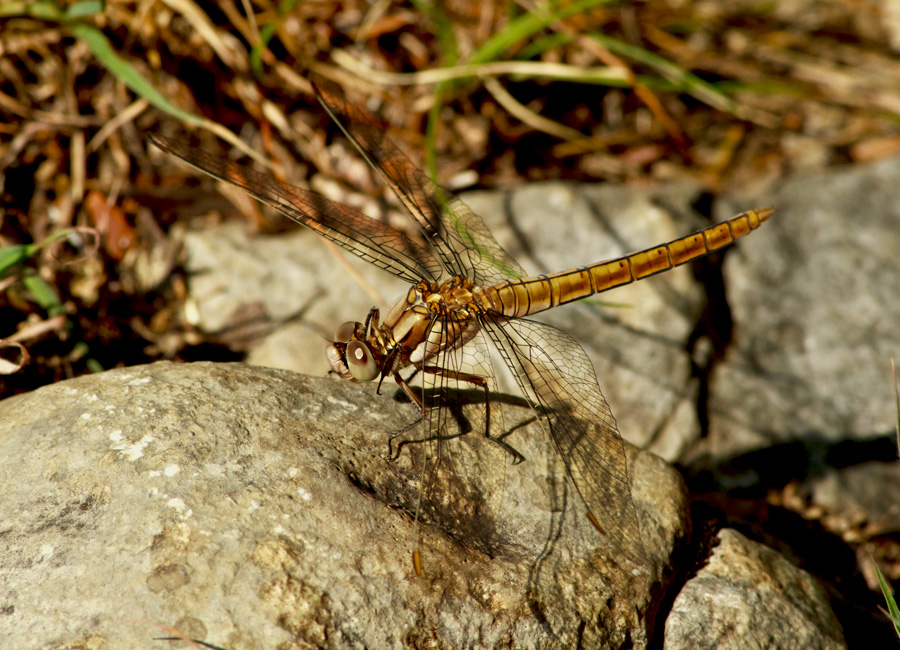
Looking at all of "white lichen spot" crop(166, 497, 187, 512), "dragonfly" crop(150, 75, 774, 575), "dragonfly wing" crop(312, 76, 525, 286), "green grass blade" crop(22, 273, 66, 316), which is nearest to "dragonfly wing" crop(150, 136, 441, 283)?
"dragonfly" crop(150, 75, 774, 575)

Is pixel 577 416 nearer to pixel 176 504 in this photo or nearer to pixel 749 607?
pixel 749 607

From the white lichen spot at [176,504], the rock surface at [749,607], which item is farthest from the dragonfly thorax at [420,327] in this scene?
the rock surface at [749,607]

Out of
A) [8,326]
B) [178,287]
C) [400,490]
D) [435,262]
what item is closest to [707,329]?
[435,262]

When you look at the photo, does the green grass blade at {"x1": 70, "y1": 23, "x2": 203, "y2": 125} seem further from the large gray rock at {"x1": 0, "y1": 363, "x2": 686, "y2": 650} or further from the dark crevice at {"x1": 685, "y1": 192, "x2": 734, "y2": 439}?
the dark crevice at {"x1": 685, "y1": 192, "x2": 734, "y2": 439}

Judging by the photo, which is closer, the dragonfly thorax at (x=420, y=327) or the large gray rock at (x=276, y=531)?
the large gray rock at (x=276, y=531)

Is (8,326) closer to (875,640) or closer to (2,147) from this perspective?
(2,147)

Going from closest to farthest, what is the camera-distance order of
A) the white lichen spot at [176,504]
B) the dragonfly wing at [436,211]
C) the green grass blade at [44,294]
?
1. the white lichen spot at [176,504]
2. the green grass blade at [44,294]
3. the dragonfly wing at [436,211]

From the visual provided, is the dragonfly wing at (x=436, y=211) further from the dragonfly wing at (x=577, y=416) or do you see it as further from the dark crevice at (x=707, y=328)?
the dark crevice at (x=707, y=328)
